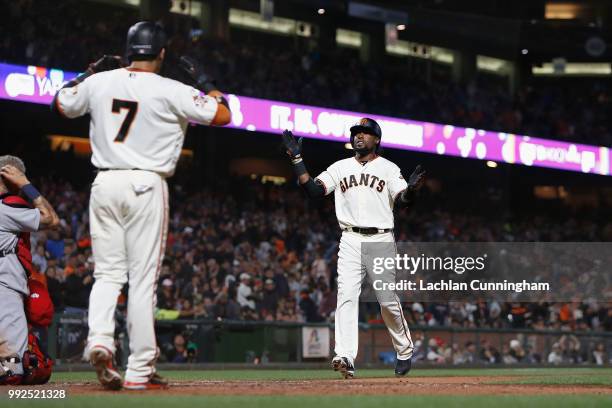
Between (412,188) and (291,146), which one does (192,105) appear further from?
(412,188)

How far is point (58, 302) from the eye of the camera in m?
15.8

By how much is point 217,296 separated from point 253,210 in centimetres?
677

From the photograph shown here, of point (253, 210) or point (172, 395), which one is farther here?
point (253, 210)

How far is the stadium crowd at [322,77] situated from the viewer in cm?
2239

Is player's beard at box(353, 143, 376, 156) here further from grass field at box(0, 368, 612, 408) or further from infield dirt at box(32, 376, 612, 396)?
grass field at box(0, 368, 612, 408)

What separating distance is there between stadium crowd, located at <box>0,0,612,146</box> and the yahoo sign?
1.15m

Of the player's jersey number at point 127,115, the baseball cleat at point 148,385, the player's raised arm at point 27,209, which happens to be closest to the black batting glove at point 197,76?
the player's jersey number at point 127,115

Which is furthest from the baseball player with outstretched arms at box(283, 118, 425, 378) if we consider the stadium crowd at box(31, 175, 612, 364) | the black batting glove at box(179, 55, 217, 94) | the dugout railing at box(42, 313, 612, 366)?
the stadium crowd at box(31, 175, 612, 364)

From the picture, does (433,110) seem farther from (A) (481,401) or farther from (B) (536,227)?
(A) (481,401)

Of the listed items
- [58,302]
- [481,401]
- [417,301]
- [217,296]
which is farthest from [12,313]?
[417,301]

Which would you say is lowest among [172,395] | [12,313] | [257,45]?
[172,395]

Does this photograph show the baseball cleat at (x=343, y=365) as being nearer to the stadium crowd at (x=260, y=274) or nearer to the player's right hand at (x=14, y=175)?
the player's right hand at (x=14, y=175)

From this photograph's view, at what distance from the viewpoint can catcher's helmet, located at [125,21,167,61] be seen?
639 centimetres

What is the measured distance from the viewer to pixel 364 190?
896 cm
